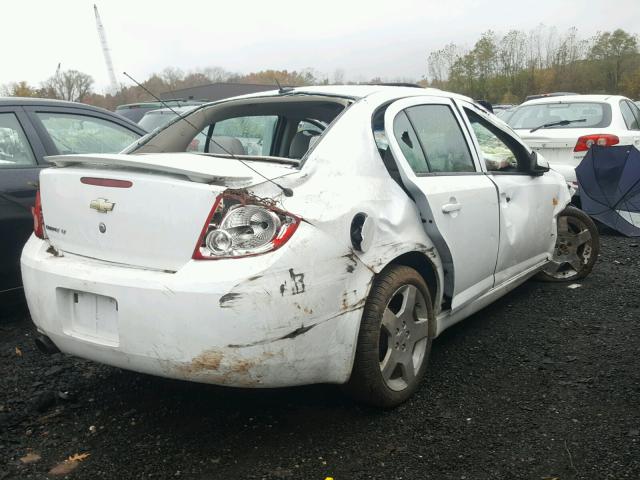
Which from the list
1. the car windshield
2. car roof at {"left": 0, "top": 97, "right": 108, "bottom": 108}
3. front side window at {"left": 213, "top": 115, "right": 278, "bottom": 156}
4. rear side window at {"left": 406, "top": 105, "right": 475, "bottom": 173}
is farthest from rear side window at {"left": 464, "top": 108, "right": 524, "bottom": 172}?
the car windshield

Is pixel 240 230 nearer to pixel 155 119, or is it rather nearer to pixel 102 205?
pixel 102 205

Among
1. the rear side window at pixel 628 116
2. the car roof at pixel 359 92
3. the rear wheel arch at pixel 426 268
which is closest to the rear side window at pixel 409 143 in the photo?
the car roof at pixel 359 92

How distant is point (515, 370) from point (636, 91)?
4922 cm

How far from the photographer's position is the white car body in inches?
91.1

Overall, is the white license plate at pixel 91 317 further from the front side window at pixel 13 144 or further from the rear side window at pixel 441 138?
the front side window at pixel 13 144

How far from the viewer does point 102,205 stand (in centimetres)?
258

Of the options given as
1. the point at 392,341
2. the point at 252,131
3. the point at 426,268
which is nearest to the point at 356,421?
the point at 392,341

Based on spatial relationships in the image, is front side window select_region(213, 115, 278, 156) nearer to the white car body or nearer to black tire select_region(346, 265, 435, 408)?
the white car body

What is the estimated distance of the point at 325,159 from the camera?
106 inches

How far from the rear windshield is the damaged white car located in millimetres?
4761

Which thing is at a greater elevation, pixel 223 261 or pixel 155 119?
pixel 155 119

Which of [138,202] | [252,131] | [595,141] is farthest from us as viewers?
[595,141]

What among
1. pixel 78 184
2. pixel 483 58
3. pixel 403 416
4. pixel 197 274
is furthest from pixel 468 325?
pixel 483 58

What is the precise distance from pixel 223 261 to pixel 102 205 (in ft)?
2.15
